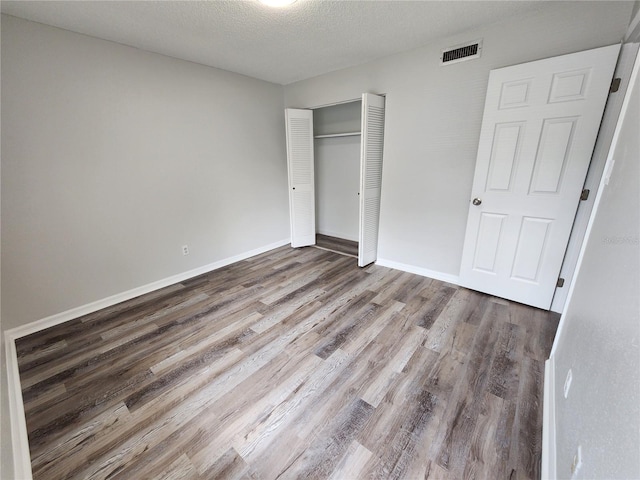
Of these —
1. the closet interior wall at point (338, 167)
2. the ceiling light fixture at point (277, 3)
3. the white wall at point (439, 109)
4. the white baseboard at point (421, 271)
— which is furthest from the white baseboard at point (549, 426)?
the closet interior wall at point (338, 167)

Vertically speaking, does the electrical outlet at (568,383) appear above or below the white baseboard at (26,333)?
above

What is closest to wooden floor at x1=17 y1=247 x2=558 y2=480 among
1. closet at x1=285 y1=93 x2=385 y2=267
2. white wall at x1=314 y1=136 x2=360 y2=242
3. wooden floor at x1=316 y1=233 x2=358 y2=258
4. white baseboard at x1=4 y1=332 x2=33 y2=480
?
white baseboard at x1=4 y1=332 x2=33 y2=480

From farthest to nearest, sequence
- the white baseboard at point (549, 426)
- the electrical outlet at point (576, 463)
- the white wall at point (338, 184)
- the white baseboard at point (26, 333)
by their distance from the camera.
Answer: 1. the white wall at point (338, 184)
2. the white baseboard at point (26, 333)
3. the white baseboard at point (549, 426)
4. the electrical outlet at point (576, 463)

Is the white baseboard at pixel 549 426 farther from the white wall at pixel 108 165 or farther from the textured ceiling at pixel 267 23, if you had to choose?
the white wall at pixel 108 165

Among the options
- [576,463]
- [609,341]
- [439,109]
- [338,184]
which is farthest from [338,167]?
[576,463]

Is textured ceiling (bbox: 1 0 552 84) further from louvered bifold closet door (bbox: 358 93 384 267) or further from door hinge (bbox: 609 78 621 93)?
door hinge (bbox: 609 78 621 93)

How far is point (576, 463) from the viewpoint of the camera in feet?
2.95

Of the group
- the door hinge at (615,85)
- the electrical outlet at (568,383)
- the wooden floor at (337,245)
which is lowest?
the wooden floor at (337,245)

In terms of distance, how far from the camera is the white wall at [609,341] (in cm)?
69

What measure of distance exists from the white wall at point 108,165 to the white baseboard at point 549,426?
3.47 metres

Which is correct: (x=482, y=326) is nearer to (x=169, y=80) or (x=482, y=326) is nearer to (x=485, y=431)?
(x=485, y=431)

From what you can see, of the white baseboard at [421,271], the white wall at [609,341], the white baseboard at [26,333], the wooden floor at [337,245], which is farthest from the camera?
the wooden floor at [337,245]

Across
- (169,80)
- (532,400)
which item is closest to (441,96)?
(532,400)

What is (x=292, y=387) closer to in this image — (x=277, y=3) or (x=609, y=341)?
(x=609, y=341)
